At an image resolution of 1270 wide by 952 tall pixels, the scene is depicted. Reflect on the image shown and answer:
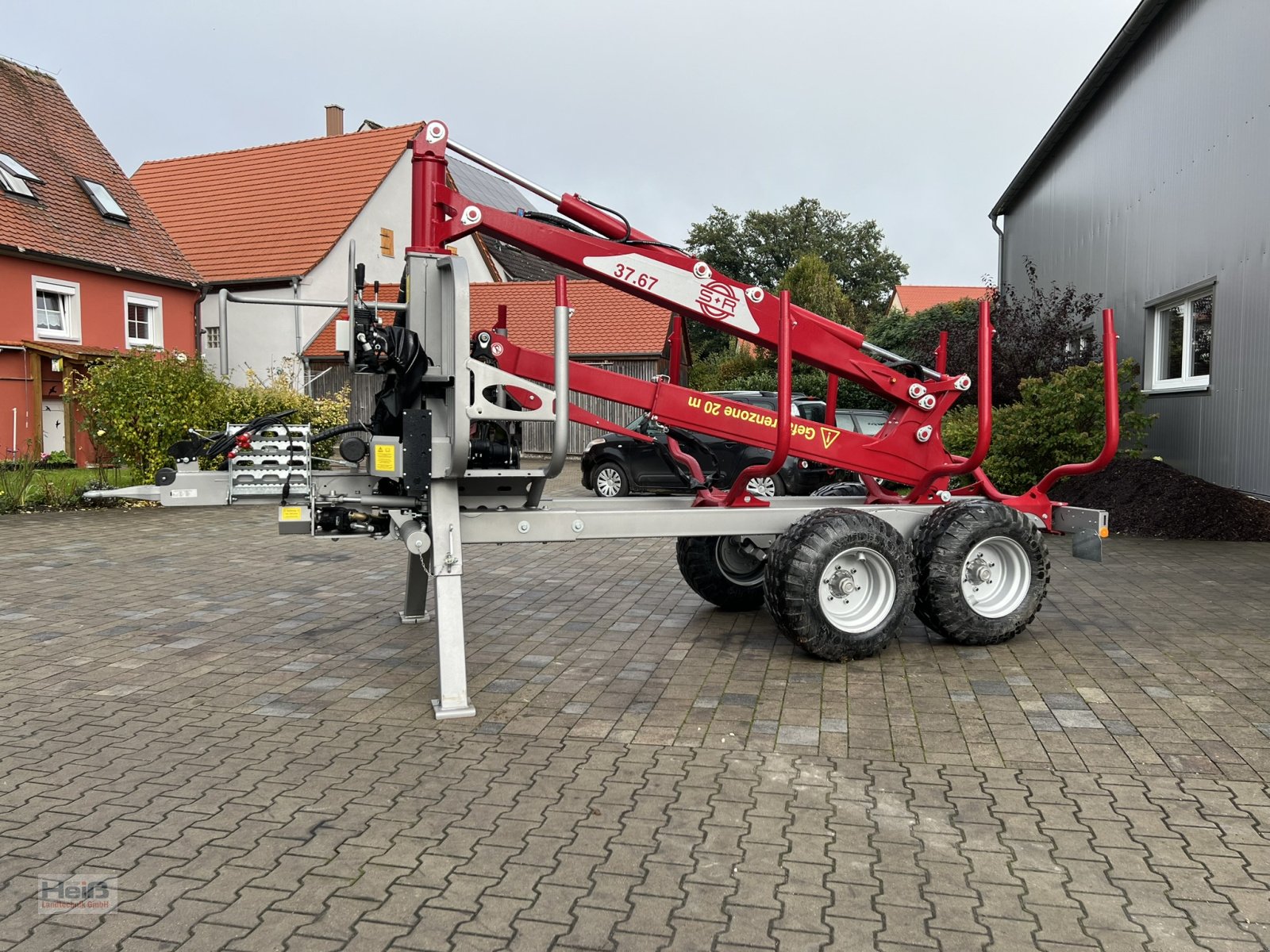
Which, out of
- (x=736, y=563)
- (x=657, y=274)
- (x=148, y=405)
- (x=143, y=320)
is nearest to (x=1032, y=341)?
(x=736, y=563)

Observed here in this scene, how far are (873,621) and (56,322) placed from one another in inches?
821

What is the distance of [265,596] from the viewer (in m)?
8.20

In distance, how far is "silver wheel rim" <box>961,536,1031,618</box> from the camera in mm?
6473

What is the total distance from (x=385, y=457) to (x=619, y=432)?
6.41 feet

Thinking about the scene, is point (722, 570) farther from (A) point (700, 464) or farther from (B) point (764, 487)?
(B) point (764, 487)

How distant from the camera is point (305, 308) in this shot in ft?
94.0

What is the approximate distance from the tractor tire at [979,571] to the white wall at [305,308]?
23.0 m

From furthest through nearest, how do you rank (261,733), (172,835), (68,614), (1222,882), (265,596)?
(265,596), (68,614), (261,733), (172,835), (1222,882)

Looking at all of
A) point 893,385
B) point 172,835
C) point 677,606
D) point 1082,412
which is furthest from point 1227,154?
point 172,835

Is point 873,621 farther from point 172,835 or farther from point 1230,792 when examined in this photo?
point 172,835

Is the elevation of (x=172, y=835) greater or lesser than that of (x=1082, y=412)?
lesser

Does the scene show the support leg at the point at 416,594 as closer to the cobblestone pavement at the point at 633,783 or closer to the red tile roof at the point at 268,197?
the cobblestone pavement at the point at 633,783

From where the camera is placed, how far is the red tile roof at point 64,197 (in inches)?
832

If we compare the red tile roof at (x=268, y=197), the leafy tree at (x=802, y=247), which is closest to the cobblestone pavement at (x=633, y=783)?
the red tile roof at (x=268, y=197)
